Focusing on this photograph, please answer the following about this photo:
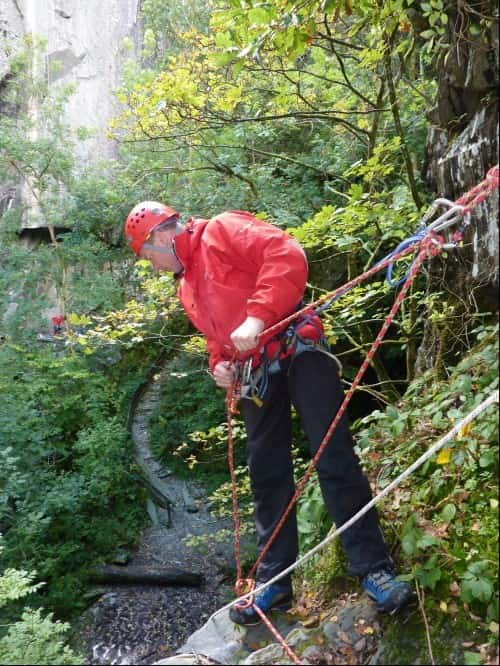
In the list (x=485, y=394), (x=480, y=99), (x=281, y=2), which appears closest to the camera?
(x=485, y=394)

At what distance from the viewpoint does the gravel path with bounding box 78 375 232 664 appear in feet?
19.1

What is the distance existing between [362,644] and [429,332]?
2.39 metres

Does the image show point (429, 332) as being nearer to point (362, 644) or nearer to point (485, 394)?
point (485, 394)

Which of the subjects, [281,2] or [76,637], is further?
[76,637]

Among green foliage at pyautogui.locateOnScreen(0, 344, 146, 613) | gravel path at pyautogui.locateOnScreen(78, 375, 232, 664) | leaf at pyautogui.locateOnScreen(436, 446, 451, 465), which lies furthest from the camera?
green foliage at pyautogui.locateOnScreen(0, 344, 146, 613)

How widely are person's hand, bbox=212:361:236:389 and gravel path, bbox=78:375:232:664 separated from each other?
2515 mm

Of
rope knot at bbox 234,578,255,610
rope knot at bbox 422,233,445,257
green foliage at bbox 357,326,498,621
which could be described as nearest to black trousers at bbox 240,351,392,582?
green foliage at bbox 357,326,498,621

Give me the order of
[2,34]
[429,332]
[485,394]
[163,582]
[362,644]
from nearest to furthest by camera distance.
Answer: [362,644] → [485,394] → [429,332] → [163,582] → [2,34]

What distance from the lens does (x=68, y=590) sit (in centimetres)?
802

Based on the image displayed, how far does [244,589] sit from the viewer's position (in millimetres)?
2865

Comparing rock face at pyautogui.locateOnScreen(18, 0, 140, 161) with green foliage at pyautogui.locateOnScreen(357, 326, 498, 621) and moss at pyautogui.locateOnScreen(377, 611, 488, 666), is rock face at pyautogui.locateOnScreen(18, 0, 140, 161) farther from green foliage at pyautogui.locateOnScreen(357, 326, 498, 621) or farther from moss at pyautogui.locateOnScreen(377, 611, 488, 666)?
moss at pyautogui.locateOnScreen(377, 611, 488, 666)

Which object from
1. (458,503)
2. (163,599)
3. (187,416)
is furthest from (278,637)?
(187,416)

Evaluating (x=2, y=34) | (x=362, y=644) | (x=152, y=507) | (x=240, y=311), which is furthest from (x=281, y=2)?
(x=2, y=34)

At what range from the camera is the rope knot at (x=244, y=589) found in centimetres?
258
